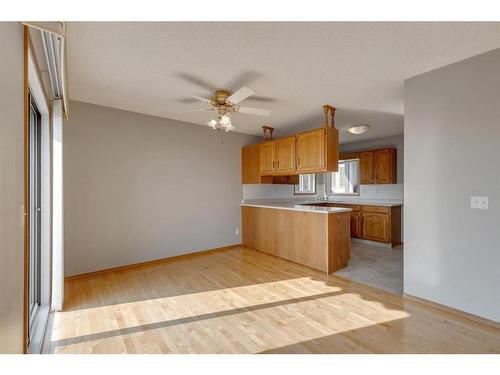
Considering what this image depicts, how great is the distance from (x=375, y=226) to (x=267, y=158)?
2673 millimetres

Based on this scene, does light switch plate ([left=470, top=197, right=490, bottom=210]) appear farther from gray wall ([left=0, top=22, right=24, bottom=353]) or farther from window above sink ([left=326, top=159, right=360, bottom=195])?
window above sink ([left=326, top=159, right=360, bottom=195])

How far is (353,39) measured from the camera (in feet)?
6.17

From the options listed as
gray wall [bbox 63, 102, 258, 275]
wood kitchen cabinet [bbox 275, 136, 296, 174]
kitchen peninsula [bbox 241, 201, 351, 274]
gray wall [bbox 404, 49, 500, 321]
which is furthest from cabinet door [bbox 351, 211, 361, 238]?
gray wall [bbox 404, 49, 500, 321]

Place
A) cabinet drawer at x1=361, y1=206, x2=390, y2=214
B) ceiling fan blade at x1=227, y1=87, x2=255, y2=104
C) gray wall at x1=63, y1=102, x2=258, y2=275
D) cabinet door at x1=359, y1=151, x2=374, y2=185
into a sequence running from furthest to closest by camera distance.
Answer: cabinet door at x1=359, y1=151, x2=374, y2=185, cabinet drawer at x1=361, y1=206, x2=390, y2=214, gray wall at x1=63, y1=102, x2=258, y2=275, ceiling fan blade at x1=227, y1=87, x2=255, y2=104

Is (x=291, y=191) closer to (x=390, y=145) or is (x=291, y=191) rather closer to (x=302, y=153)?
(x=302, y=153)

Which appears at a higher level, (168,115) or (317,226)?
(168,115)

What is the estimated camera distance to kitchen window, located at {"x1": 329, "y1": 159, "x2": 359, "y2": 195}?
6.17 m

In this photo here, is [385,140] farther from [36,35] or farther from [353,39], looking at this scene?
[36,35]

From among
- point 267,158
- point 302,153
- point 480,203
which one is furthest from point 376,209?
point 480,203

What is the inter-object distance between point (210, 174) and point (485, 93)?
3.78 metres

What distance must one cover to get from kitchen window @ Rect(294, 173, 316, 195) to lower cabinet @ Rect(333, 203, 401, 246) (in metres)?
1.28

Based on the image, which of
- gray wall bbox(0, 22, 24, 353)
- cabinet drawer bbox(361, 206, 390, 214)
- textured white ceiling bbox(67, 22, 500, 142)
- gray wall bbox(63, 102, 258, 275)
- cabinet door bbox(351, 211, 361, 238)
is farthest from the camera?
cabinet door bbox(351, 211, 361, 238)

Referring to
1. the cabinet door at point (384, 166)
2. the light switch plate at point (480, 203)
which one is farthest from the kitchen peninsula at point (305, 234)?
the cabinet door at point (384, 166)

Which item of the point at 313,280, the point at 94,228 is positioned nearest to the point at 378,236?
the point at 313,280
